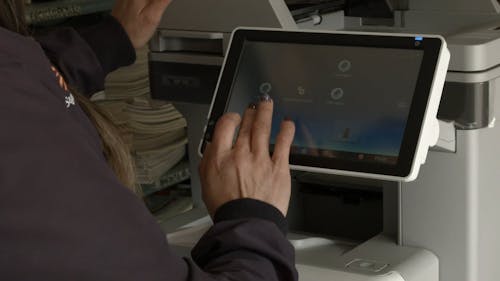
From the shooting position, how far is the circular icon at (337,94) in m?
1.23

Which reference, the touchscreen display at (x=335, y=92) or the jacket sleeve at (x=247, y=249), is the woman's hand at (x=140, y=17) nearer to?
the touchscreen display at (x=335, y=92)

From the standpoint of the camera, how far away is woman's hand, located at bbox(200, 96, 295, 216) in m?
1.00

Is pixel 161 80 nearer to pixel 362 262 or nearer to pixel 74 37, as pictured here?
pixel 74 37

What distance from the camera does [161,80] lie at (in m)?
1.55

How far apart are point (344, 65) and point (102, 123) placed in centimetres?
37

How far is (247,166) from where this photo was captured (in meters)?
1.02

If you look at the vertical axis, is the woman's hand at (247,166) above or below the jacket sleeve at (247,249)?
above

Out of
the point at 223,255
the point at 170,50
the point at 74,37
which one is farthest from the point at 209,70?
the point at 223,255

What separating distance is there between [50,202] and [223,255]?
238mm

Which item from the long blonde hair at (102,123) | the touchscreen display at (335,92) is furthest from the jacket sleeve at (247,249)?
the touchscreen display at (335,92)

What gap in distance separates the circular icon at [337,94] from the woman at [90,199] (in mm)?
200

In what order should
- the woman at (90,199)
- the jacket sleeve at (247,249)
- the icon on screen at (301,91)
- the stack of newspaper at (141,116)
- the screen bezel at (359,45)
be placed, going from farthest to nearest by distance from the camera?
the stack of newspaper at (141,116) → the icon on screen at (301,91) → the screen bezel at (359,45) → the jacket sleeve at (247,249) → the woman at (90,199)

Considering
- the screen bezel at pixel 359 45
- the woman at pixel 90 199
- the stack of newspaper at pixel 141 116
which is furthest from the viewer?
the stack of newspaper at pixel 141 116

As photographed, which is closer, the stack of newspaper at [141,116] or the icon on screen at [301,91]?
the icon on screen at [301,91]
